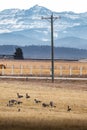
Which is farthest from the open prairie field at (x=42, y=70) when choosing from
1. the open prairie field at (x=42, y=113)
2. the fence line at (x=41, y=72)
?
the open prairie field at (x=42, y=113)

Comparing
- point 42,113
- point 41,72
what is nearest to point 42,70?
point 41,72

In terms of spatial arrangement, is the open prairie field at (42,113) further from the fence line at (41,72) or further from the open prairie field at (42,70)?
the open prairie field at (42,70)

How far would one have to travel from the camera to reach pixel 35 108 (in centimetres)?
2900

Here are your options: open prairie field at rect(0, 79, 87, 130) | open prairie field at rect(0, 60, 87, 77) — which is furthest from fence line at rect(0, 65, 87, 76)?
open prairie field at rect(0, 79, 87, 130)

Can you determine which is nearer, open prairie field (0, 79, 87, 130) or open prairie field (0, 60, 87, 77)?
open prairie field (0, 79, 87, 130)

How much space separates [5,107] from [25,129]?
11129 mm

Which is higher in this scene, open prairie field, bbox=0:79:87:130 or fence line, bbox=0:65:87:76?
fence line, bbox=0:65:87:76

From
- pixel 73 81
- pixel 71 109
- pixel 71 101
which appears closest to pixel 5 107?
pixel 71 109

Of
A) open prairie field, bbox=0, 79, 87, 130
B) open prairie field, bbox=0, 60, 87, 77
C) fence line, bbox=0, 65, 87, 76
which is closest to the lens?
open prairie field, bbox=0, 79, 87, 130

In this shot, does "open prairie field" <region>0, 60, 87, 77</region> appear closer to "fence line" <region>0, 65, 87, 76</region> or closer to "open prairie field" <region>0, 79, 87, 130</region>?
"fence line" <region>0, 65, 87, 76</region>

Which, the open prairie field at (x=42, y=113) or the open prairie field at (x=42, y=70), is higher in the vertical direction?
the open prairie field at (x=42, y=70)

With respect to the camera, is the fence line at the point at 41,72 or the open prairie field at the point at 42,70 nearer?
the fence line at the point at 41,72

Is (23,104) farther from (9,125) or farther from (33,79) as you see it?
(33,79)

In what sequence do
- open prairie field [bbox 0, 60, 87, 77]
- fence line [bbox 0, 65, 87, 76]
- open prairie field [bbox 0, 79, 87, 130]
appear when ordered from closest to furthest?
open prairie field [bbox 0, 79, 87, 130] → fence line [bbox 0, 65, 87, 76] → open prairie field [bbox 0, 60, 87, 77]
